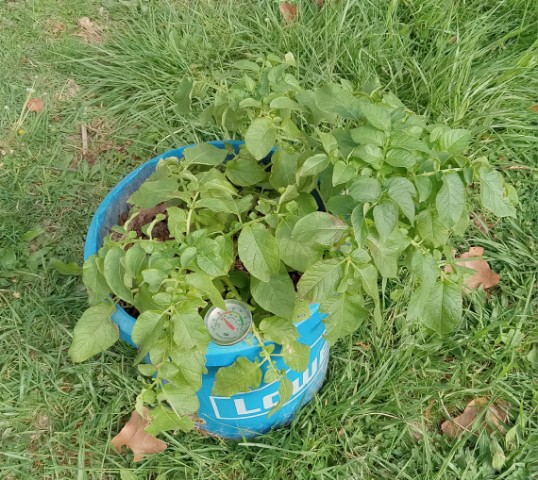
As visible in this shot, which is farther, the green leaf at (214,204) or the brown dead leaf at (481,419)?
the brown dead leaf at (481,419)

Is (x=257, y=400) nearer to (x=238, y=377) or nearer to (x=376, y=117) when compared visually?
(x=238, y=377)

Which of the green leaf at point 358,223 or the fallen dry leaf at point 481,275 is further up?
the green leaf at point 358,223

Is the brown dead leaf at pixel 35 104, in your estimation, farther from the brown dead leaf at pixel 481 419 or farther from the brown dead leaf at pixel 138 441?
the brown dead leaf at pixel 481 419

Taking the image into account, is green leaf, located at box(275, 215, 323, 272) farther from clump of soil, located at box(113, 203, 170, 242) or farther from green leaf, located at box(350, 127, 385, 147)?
clump of soil, located at box(113, 203, 170, 242)

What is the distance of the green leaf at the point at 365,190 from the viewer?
1.04m

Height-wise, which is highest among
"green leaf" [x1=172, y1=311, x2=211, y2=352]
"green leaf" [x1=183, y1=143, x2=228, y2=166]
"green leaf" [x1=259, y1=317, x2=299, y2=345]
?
"green leaf" [x1=183, y1=143, x2=228, y2=166]

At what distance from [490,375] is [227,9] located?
1.76 metres

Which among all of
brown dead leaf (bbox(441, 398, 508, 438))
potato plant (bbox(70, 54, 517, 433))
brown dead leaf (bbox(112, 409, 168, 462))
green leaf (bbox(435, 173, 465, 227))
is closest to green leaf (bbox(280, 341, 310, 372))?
potato plant (bbox(70, 54, 517, 433))

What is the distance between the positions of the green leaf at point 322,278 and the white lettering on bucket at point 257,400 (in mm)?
348

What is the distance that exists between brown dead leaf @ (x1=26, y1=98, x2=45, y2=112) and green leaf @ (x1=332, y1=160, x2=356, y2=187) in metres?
1.81

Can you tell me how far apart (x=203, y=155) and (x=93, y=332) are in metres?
0.45

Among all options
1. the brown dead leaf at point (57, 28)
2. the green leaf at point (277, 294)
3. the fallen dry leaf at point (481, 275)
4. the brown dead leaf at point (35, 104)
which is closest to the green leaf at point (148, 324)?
the green leaf at point (277, 294)

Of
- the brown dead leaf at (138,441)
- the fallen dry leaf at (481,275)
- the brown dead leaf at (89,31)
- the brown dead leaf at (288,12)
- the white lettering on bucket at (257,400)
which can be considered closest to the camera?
the white lettering on bucket at (257,400)

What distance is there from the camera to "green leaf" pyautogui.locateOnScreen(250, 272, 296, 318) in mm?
1250
